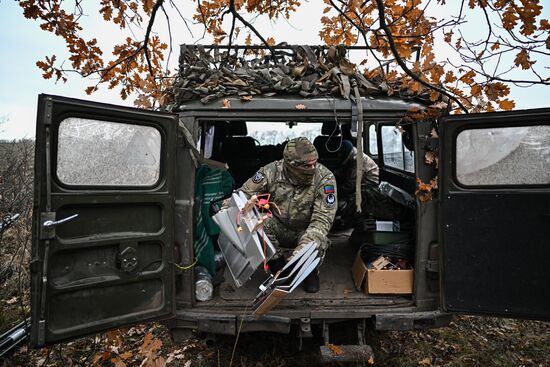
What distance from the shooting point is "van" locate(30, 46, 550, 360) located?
7.47 ft

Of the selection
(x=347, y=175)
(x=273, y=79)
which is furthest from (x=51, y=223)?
(x=347, y=175)

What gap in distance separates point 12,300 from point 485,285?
5.17 metres

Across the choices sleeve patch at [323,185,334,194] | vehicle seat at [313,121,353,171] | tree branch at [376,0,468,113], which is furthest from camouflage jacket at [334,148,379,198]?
tree branch at [376,0,468,113]

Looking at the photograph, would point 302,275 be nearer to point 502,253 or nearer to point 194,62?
point 502,253

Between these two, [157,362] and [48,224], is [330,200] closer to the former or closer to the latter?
[157,362]

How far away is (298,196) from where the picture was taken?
3.59 m

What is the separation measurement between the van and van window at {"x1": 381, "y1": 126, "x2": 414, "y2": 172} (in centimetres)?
168

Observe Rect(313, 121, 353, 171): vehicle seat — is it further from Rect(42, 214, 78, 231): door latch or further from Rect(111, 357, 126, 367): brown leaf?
Rect(42, 214, 78, 231): door latch

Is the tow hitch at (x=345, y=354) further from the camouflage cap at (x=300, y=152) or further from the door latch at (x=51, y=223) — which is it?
the door latch at (x=51, y=223)

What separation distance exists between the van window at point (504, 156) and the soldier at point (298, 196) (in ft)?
3.71

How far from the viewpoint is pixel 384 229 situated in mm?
3389

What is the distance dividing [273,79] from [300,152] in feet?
2.09

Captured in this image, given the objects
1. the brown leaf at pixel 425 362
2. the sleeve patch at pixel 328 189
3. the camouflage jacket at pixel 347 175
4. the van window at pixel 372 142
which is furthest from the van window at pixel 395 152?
the brown leaf at pixel 425 362

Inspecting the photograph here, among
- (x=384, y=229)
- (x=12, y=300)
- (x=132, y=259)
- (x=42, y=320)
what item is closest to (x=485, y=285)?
(x=384, y=229)
